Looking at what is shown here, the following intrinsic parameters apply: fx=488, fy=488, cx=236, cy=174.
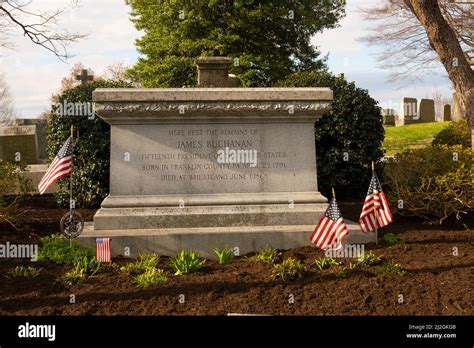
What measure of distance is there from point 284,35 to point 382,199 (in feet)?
54.2

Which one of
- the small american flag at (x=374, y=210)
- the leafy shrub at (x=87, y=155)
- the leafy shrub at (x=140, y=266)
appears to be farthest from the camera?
the leafy shrub at (x=87, y=155)

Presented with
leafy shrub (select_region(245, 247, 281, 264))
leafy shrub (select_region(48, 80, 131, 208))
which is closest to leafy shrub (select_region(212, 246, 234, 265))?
leafy shrub (select_region(245, 247, 281, 264))

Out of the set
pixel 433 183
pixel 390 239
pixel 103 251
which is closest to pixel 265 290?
pixel 103 251

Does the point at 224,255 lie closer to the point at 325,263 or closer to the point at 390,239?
the point at 325,263

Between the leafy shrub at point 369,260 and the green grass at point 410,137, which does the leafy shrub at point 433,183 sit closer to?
the leafy shrub at point 369,260

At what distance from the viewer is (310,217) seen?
25.0 ft

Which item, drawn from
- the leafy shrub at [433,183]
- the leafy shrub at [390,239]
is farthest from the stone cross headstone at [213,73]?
the leafy shrub at [390,239]

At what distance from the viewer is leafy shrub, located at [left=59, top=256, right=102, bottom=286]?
584 centimetres

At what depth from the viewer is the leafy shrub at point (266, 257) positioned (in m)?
6.60

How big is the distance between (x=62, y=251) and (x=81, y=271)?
1.01 metres

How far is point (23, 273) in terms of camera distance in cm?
612

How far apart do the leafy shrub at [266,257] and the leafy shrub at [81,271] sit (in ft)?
6.69

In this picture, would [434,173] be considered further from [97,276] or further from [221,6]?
[221,6]

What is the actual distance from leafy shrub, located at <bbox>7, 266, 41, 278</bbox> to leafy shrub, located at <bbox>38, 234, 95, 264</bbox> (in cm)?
48
